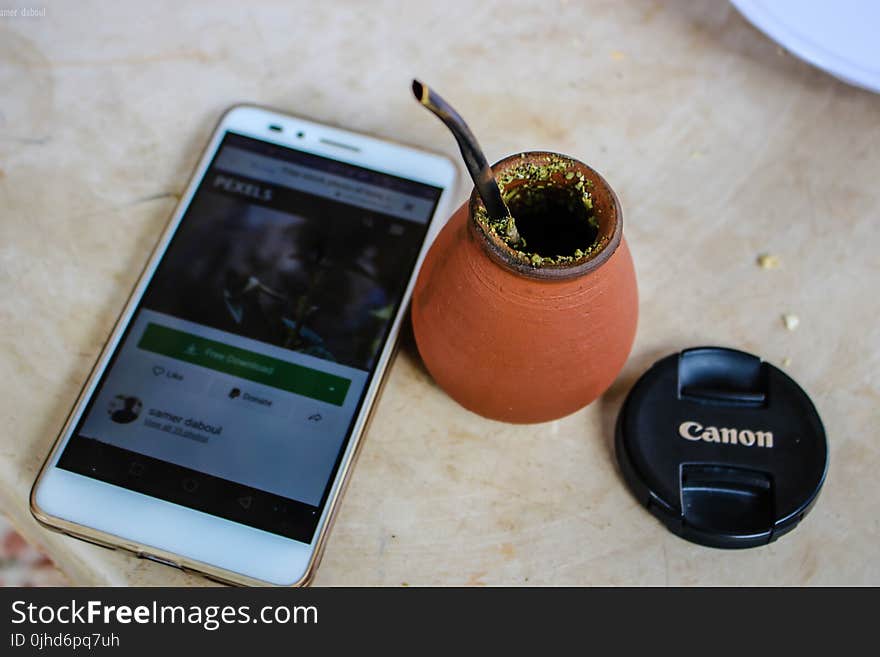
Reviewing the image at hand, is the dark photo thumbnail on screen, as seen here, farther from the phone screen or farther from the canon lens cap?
the canon lens cap

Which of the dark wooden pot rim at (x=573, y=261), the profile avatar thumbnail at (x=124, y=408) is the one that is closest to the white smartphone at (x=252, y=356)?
the profile avatar thumbnail at (x=124, y=408)

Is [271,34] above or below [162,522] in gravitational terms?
above

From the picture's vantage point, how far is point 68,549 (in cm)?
48

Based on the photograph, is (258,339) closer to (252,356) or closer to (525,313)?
(252,356)

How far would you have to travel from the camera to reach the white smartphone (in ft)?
1.51

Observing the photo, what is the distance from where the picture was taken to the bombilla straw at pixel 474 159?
325 mm

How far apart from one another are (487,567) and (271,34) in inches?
16.0

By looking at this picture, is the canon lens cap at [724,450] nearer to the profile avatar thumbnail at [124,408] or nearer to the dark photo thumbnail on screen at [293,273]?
the dark photo thumbnail on screen at [293,273]

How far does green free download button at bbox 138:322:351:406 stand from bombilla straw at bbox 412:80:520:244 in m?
0.16

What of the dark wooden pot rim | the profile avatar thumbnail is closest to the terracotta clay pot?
the dark wooden pot rim

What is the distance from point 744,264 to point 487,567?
0.25 meters
